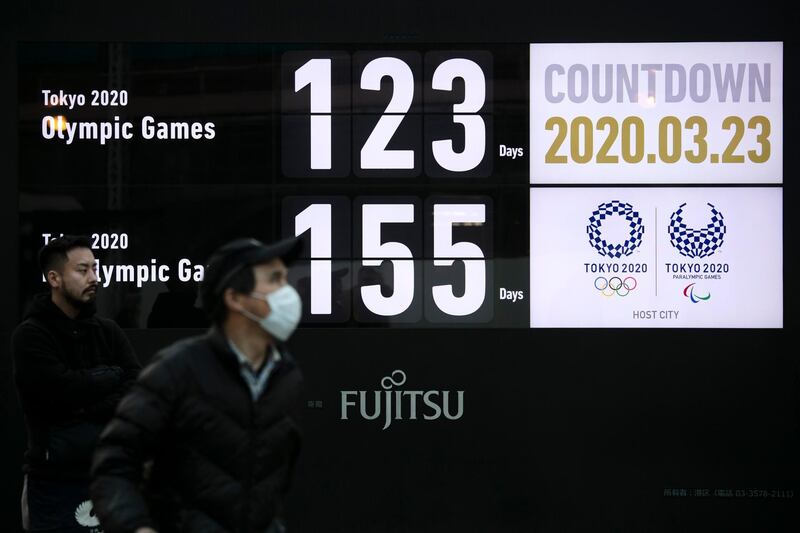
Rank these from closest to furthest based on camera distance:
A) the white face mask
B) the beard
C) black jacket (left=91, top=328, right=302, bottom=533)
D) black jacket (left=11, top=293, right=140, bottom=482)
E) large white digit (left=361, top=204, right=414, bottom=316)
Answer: black jacket (left=91, top=328, right=302, bottom=533) → the white face mask → black jacket (left=11, top=293, right=140, bottom=482) → the beard → large white digit (left=361, top=204, right=414, bottom=316)

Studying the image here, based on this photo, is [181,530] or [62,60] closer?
[181,530]

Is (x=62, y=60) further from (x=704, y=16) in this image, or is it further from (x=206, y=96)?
(x=704, y=16)

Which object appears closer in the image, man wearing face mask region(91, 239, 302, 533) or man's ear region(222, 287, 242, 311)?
man wearing face mask region(91, 239, 302, 533)

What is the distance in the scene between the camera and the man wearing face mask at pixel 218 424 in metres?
3.48

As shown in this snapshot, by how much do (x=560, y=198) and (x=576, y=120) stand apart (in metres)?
0.49

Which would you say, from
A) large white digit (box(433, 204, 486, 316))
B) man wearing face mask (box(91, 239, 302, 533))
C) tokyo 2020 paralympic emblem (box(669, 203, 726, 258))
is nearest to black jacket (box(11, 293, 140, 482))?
man wearing face mask (box(91, 239, 302, 533))

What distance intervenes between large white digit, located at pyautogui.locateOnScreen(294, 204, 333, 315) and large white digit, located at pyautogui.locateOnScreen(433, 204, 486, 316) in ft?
2.09

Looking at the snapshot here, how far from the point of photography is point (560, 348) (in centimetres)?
734

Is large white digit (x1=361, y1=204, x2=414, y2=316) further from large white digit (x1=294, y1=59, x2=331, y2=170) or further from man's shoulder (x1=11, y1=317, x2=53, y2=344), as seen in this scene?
man's shoulder (x1=11, y1=317, x2=53, y2=344)

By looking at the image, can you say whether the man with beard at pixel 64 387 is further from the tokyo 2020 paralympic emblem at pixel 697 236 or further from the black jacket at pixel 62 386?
the tokyo 2020 paralympic emblem at pixel 697 236

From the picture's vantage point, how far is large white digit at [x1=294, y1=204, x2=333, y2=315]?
A: 730 cm

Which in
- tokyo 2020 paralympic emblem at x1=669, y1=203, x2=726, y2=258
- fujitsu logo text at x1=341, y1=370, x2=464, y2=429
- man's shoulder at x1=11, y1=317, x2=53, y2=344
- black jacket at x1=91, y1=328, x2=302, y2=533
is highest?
tokyo 2020 paralympic emblem at x1=669, y1=203, x2=726, y2=258

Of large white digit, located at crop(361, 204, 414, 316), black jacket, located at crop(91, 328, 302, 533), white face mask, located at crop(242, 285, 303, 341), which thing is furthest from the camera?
large white digit, located at crop(361, 204, 414, 316)

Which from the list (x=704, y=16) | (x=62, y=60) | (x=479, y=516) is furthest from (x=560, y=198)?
(x=62, y=60)
